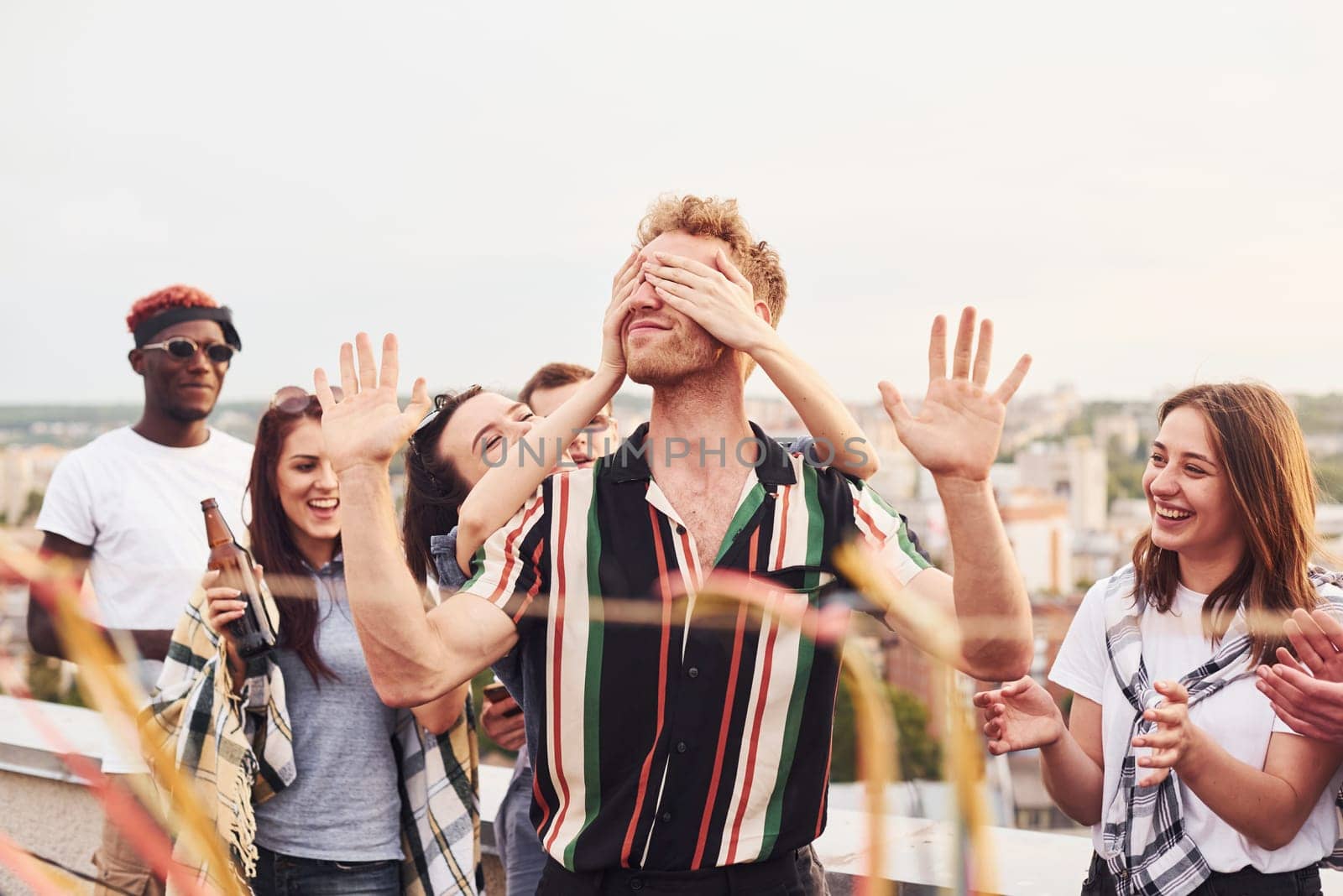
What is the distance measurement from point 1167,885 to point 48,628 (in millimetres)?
3686

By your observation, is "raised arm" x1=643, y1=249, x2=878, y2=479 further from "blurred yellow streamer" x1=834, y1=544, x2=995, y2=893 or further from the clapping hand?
the clapping hand

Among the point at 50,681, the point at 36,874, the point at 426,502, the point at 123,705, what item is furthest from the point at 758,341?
the point at 50,681

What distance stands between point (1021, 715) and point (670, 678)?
2.70ft

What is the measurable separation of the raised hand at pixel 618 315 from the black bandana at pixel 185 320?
2.77 m

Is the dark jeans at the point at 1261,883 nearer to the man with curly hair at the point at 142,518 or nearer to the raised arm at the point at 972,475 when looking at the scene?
the raised arm at the point at 972,475

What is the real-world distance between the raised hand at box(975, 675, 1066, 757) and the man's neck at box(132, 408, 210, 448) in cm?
307

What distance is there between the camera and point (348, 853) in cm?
308

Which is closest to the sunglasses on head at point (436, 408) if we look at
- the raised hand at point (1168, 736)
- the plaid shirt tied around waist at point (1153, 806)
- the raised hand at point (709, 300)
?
the raised hand at point (709, 300)

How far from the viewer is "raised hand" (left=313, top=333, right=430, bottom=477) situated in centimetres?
216

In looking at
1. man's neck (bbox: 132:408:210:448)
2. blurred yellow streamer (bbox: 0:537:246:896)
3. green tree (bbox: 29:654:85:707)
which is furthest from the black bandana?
green tree (bbox: 29:654:85:707)

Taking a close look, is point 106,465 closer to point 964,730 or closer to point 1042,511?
point 964,730

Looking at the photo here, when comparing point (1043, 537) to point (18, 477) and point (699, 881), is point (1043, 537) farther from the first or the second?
point (699, 881)

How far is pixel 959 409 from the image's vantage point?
2.09m

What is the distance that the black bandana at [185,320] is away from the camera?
4.69 meters
